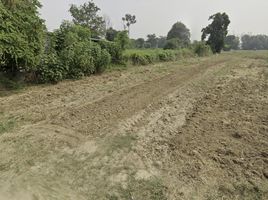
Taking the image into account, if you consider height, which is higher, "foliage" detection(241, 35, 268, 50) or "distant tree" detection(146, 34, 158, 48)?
"distant tree" detection(146, 34, 158, 48)

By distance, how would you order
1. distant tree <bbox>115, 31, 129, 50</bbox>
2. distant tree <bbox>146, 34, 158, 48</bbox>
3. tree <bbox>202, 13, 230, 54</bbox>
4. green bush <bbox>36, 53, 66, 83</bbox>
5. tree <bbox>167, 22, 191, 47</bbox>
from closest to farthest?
green bush <bbox>36, 53, 66, 83</bbox> < distant tree <bbox>115, 31, 129, 50</bbox> < tree <bbox>202, 13, 230, 54</bbox> < tree <bbox>167, 22, 191, 47</bbox> < distant tree <bbox>146, 34, 158, 48</bbox>

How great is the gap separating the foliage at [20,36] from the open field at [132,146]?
3.81 feet

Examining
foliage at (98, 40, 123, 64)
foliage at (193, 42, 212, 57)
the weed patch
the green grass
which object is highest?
foliage at (98, 40, 123, 64)

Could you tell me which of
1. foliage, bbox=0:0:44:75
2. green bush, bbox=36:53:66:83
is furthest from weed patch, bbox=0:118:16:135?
green bush, bbox=36:53:66:83

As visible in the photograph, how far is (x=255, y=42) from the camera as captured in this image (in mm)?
92125

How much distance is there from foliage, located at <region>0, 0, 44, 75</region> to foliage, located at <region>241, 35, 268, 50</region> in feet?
308

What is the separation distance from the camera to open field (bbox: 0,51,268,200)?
317cm

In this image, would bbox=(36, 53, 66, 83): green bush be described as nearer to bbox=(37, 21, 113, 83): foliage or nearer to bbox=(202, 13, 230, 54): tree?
bbox=(37, 21, 113, 83): foliage

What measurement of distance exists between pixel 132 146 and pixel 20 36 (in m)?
5.59

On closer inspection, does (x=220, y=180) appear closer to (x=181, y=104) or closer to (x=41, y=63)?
(x=181, y=104)

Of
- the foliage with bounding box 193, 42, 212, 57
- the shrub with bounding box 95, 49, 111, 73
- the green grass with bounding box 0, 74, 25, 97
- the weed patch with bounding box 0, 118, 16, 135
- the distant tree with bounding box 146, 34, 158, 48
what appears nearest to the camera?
the weed patch with bounding box 0, 118, 16, 135

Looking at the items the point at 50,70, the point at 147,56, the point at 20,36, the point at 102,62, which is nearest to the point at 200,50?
the point at 147,56

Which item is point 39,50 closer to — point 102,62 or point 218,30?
point 102,62

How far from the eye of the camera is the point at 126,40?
1476cm
